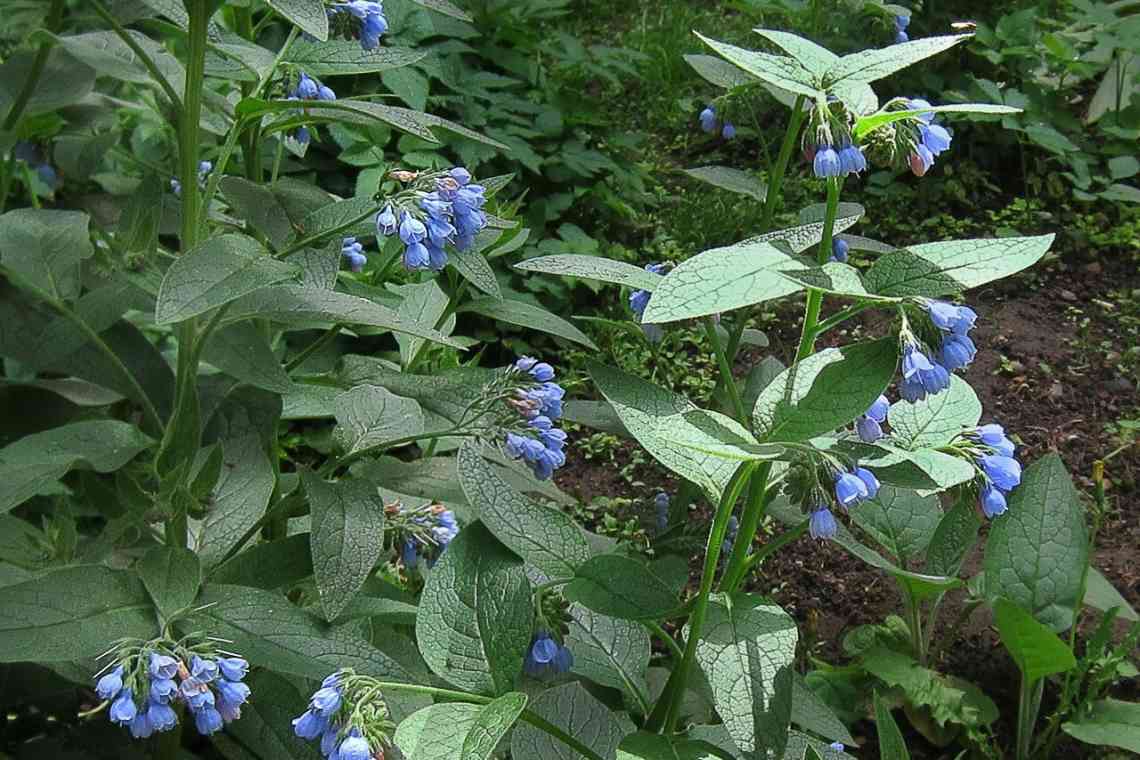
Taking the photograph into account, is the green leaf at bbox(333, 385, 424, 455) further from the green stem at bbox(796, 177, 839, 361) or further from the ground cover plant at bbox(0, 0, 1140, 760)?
the green stem at bbox(796, 177, 839, 361)

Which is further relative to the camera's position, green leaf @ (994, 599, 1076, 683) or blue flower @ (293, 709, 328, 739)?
green leaf @ (994, 599, 1076, 683)

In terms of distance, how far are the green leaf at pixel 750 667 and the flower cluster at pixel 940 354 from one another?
330 millimetres

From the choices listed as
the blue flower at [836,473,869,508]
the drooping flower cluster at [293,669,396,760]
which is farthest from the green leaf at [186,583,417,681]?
the blue flower at [836,473,869,508]

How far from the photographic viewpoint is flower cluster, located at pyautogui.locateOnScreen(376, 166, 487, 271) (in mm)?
1676

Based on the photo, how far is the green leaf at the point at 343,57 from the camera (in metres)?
1.90

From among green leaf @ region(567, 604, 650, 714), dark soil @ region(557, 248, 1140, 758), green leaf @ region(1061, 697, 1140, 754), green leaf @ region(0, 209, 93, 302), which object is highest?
green leaf @ region(0, 209, 93, 302)

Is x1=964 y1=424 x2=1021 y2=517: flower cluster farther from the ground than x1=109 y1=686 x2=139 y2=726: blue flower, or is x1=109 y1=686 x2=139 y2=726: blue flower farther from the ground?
x1=964 y1=424 x2=1021 y2=517: flower cluster

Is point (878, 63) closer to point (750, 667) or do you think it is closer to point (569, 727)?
point (750, 667)

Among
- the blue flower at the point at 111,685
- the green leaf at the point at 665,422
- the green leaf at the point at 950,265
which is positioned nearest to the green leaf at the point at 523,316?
the green leaf at the point at 665,422

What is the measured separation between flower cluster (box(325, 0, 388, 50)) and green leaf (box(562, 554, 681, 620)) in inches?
36.1

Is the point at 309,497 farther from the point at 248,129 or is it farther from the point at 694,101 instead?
the point at 694,101

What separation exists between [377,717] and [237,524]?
58 cm

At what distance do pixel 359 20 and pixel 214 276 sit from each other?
561 mm

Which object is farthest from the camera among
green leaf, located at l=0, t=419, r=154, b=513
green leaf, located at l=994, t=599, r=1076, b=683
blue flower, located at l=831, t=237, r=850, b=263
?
green leaf, located at l=994, t=599, r=1076, b=683
